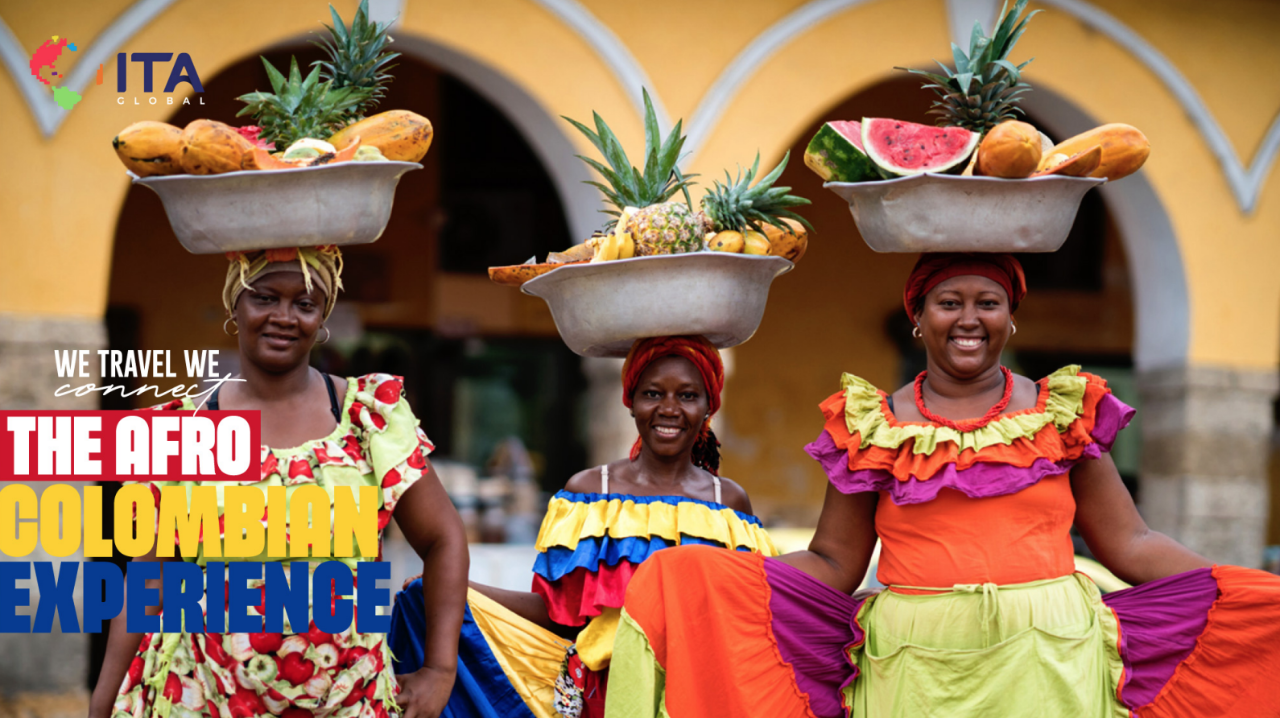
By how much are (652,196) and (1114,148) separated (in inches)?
52.3

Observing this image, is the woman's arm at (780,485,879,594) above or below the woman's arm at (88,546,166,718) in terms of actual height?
above

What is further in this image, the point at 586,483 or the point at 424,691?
the point at 586,483

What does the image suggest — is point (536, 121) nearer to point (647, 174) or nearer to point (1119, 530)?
point (647, 174)

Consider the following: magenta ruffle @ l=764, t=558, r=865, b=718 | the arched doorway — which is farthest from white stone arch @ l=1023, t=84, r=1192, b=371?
magenta ruffle @ l=764, t=558, r=865, b=718

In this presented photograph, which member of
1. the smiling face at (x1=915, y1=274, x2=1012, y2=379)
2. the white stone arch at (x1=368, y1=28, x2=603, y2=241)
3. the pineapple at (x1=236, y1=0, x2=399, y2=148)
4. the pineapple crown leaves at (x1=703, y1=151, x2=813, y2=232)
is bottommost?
the smiling face at (x1=915, y1=274, x2=1012, y2=379)

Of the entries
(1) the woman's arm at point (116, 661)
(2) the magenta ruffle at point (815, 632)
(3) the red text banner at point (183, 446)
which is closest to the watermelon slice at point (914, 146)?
(2) the magenta ruffle at point (815, 632)

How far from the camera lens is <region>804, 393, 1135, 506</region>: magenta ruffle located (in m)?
2.92

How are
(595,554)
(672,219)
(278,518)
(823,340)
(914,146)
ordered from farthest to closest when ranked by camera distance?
(823,340), (595,554), (672,219), (914,146), (278,518)

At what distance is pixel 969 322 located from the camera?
9.75 ft

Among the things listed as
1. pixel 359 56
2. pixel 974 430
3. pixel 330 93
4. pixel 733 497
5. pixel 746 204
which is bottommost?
pixel 733 497

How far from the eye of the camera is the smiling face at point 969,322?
117 inches

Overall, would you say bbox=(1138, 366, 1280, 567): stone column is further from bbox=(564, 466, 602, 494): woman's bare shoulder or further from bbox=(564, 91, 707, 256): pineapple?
bbox=(564, 466, 602, 494): woman's bare shoulder

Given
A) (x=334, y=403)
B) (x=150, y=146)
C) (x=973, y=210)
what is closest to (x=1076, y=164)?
(x=973, y=210)

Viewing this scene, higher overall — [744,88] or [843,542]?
[744,88]
